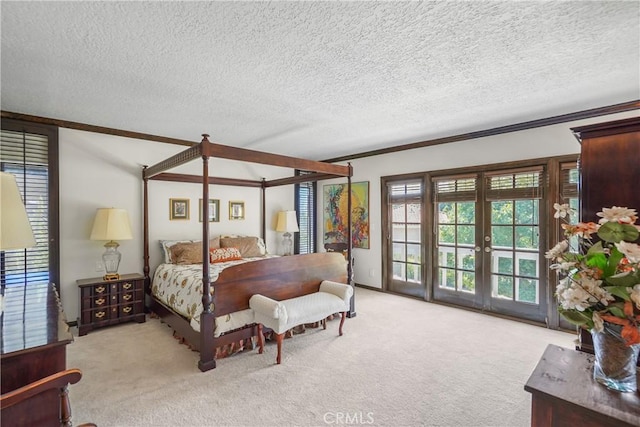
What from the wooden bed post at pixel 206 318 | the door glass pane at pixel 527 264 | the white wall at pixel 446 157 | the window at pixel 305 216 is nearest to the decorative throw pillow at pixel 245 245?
the window at pixel 305 216

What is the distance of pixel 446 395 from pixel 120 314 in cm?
368

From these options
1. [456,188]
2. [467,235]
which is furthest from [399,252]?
[456,188]

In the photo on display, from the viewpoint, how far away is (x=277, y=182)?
16.8ft

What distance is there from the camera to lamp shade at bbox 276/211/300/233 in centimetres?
551

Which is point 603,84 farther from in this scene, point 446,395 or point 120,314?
point 120,314

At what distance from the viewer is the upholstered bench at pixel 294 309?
9.18ft

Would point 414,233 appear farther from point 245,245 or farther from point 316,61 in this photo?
point 316,61

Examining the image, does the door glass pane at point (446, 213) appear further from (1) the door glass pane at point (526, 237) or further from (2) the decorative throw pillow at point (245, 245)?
(2) the decorative throw pillow at point (245, 245)

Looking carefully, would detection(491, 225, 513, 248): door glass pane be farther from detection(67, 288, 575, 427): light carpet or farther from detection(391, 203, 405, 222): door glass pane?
detection(391, 203, 405, 222): door glass pane

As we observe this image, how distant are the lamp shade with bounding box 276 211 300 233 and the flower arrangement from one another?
4490 mm

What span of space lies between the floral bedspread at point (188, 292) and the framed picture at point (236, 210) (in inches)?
45.3

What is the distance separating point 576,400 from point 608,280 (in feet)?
1.55

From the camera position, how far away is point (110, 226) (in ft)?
11.9

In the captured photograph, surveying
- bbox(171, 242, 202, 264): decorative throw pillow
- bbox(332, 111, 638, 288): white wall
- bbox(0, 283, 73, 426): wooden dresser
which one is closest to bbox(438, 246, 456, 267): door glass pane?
bbox(332, 111, 638, 288): white wall
